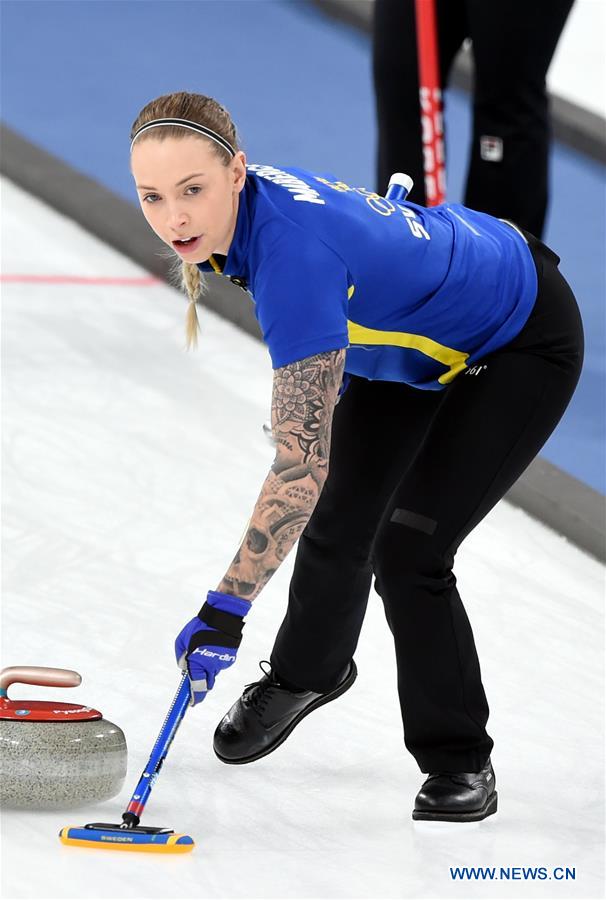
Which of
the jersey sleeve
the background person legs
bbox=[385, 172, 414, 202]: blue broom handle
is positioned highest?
the jersey sleeve

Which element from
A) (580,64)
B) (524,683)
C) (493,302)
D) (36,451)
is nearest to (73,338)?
(36,451)

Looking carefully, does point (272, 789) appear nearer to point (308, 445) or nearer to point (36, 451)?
point (308, 445)

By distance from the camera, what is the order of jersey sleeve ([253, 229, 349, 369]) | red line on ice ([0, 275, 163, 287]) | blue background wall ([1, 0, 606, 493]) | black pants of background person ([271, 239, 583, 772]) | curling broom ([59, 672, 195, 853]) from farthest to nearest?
blue background wall ([1, 0, 606, 493]) < red line on ice ([0, 275, 163, 287]) < black pants of background person ([271, 239, 583, 772]) < curling broom ([59, 672, 195, 853]) < jersey sleeve ([253, 229, 349, 369])

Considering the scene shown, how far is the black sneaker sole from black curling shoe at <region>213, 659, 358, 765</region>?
0.28 meters

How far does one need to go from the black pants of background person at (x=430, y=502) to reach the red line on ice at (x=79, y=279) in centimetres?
230

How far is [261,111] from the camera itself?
6055 millimetres

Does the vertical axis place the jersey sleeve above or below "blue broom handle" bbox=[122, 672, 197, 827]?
above

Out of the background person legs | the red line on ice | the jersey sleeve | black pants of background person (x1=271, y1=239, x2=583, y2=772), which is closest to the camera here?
the jersey sleeve

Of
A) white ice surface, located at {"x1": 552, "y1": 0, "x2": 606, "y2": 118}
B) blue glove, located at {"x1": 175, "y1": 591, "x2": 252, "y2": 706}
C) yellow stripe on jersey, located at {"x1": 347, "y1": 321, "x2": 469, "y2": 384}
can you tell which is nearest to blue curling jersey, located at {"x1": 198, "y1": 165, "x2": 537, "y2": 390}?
yellow stripe on jersey, located at {"x1": 347, "y1": 321, "x2": 469, "y2": 384}

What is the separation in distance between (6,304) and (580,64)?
3551mm

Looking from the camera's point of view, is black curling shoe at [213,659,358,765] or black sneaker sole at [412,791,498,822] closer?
black sneaker sole at [412,791,498,822]

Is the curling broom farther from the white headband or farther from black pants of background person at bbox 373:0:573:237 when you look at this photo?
black pants of background person at bbox 373:0:573:237

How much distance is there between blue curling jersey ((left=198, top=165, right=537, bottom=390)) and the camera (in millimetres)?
1962

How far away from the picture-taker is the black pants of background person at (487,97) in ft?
12.8
